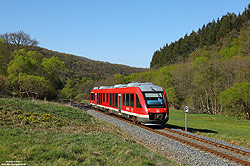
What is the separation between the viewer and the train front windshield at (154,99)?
1778cm

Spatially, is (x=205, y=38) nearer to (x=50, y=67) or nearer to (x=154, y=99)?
(x=50, y=67)

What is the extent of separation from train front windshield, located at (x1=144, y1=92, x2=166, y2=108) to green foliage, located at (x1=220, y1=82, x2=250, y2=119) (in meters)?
20.5

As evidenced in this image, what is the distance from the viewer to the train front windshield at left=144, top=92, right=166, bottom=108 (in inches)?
700

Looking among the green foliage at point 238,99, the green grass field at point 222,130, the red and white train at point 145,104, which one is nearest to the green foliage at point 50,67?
the red and white train at point 145,104

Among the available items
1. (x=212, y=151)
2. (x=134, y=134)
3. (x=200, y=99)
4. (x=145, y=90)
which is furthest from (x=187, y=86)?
(x=212, y=151)

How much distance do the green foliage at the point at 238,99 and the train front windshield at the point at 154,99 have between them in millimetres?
20454

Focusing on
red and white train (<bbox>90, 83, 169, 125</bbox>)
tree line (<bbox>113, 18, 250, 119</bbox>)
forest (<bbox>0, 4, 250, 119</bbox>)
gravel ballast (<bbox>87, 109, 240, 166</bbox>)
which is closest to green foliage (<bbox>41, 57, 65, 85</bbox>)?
forest (<bbox>0, 4, 250, 119</bbox>)

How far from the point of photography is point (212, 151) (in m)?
10.5

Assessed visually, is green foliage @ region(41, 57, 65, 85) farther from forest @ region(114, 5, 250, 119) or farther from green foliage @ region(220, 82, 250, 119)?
green foliage @ region(220, 82, 250, 119)

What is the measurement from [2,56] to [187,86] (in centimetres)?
3950

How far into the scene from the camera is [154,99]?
18.1 metres

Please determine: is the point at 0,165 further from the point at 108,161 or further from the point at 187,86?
the point at 187,86

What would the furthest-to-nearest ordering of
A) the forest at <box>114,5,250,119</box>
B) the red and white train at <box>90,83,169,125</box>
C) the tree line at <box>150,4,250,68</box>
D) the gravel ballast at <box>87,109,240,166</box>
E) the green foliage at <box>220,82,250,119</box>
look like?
the tree line at <box>150,4,250,68</box>
the forest at <box>114,5,250,119</box>
the green foliage at <box>220,82,250,119</box>
the red and white train at <box>90,83,169,125</box>
the gravel ballast at <box>87,109,240,166</box>

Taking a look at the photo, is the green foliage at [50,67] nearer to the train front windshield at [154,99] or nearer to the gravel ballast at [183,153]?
the train front windshield at [154,99]
